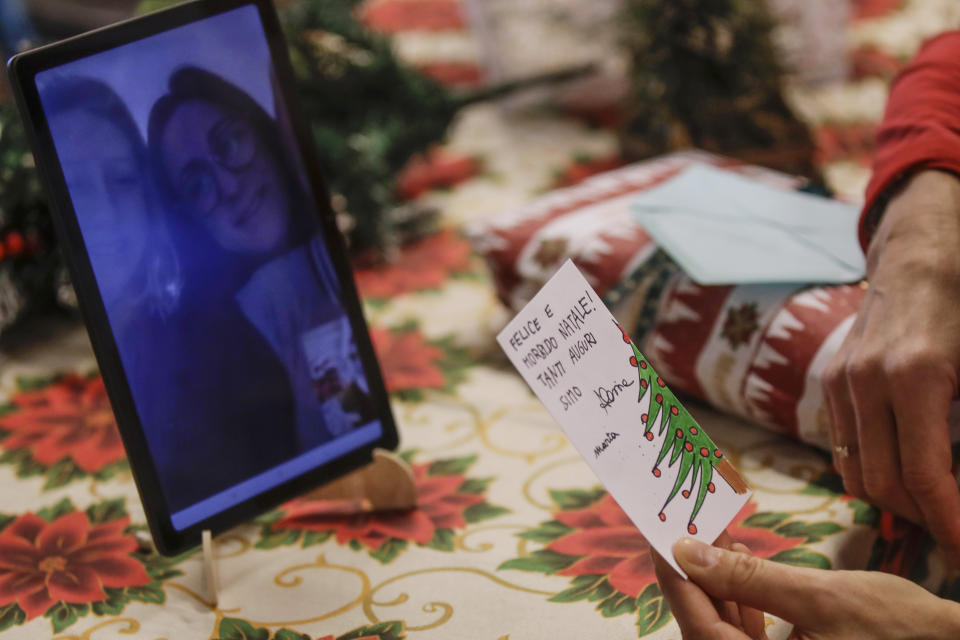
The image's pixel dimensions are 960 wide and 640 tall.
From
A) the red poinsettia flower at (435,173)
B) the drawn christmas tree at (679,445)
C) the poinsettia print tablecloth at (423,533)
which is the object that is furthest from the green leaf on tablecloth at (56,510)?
the red poinsettia flower at (435,173)

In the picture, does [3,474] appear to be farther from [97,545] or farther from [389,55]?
[389,55]

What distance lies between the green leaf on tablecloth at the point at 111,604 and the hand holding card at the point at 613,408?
0.39m

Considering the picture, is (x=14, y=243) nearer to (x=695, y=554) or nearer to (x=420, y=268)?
(x=420, y=268)

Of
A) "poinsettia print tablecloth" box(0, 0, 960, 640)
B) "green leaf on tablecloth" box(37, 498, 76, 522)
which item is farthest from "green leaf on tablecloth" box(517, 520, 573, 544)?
"green leaf on tablecloth" box(37, 498, 76, 522)

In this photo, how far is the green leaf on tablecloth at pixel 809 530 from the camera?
75 cm

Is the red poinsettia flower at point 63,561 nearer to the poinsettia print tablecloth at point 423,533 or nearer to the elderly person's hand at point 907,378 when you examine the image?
the poinsettia print tablecloth at point 423,533

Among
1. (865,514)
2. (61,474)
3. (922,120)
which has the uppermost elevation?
(922,120)

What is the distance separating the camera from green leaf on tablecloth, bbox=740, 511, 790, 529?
30.4 inches

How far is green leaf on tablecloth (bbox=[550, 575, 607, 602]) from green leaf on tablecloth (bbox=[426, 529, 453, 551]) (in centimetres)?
11

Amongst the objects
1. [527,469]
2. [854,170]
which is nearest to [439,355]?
[527,469]

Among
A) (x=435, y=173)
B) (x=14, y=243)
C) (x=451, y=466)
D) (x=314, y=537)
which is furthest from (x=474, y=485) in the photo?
(x=435, y=173)

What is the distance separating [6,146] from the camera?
43.9 inches

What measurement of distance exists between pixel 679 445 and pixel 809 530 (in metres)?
0.23

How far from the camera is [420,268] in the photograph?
4.46 feet
